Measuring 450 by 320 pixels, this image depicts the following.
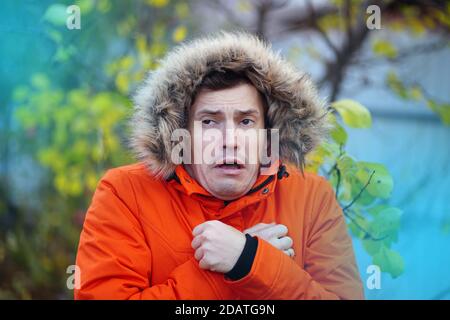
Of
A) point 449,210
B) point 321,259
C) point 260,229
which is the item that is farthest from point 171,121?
point 449,210

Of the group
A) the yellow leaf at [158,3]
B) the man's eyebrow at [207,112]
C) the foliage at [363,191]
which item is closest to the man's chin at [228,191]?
the man's eyebrow at [207,112]

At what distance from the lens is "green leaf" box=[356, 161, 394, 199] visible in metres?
2.29

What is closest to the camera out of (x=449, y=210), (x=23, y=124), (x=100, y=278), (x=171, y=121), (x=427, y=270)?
(x=100, y=278)

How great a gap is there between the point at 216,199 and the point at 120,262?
1.17ft

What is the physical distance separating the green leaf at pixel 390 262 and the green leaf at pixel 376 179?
0.21 m

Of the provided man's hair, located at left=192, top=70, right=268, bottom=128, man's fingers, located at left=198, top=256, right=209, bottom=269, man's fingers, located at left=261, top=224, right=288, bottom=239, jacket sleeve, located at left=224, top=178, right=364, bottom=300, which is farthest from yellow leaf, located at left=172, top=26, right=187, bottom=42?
man's fingers, located at left=198, top=256, right=209, bottom=269

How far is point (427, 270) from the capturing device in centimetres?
279

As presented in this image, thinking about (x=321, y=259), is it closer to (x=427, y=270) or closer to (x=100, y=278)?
(x=100, y=278)

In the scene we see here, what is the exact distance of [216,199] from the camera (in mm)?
1939

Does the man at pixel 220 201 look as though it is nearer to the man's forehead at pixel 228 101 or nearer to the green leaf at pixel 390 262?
the man's forehead at pixel 228 101

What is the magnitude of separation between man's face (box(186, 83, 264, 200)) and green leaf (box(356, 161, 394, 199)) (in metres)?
0.56

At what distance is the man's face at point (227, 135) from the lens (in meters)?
1.88

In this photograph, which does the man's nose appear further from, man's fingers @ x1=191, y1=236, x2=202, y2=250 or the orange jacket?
man's fingers @ x1=191, y1=236, x2=202, y2=250

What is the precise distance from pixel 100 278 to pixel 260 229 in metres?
0.50
